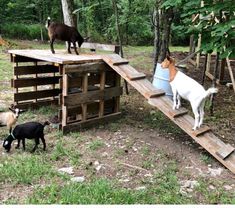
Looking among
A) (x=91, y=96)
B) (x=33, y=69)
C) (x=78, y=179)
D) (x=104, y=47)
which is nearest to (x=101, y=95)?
(x=91, y=96)

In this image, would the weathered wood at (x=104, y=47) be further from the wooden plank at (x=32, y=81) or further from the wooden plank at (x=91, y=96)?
the wooden plank at (x=32, y=81)

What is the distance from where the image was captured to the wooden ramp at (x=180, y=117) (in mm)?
5152

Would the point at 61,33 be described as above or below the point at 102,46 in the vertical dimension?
above

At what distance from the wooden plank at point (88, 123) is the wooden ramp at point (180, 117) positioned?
102cm

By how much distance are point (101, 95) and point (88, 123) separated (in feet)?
1.85

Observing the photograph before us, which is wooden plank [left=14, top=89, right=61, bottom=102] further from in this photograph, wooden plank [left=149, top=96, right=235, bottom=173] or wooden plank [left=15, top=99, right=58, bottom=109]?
wooden plank [left=149, top=96, right=235, bottom=173]

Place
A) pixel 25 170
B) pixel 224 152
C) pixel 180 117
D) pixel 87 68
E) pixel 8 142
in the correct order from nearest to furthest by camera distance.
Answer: pixel 25 170, pixel 224 152, pixel 8 142, pixel 180 117, pixel 87 68

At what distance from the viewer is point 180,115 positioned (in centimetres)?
573

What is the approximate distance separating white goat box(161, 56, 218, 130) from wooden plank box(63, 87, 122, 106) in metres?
1.32

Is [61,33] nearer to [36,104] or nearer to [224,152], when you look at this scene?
[36,104]

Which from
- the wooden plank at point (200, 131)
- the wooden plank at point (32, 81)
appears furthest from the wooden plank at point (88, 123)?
the wooden plank at point (200, 131)

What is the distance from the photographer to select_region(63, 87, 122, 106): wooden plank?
612 centimetres

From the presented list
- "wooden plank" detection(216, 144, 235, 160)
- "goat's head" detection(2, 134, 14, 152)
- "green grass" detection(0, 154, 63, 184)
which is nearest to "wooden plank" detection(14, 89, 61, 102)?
"goat's head" detection(2, 134, 14, 152)

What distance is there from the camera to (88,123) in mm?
6508
